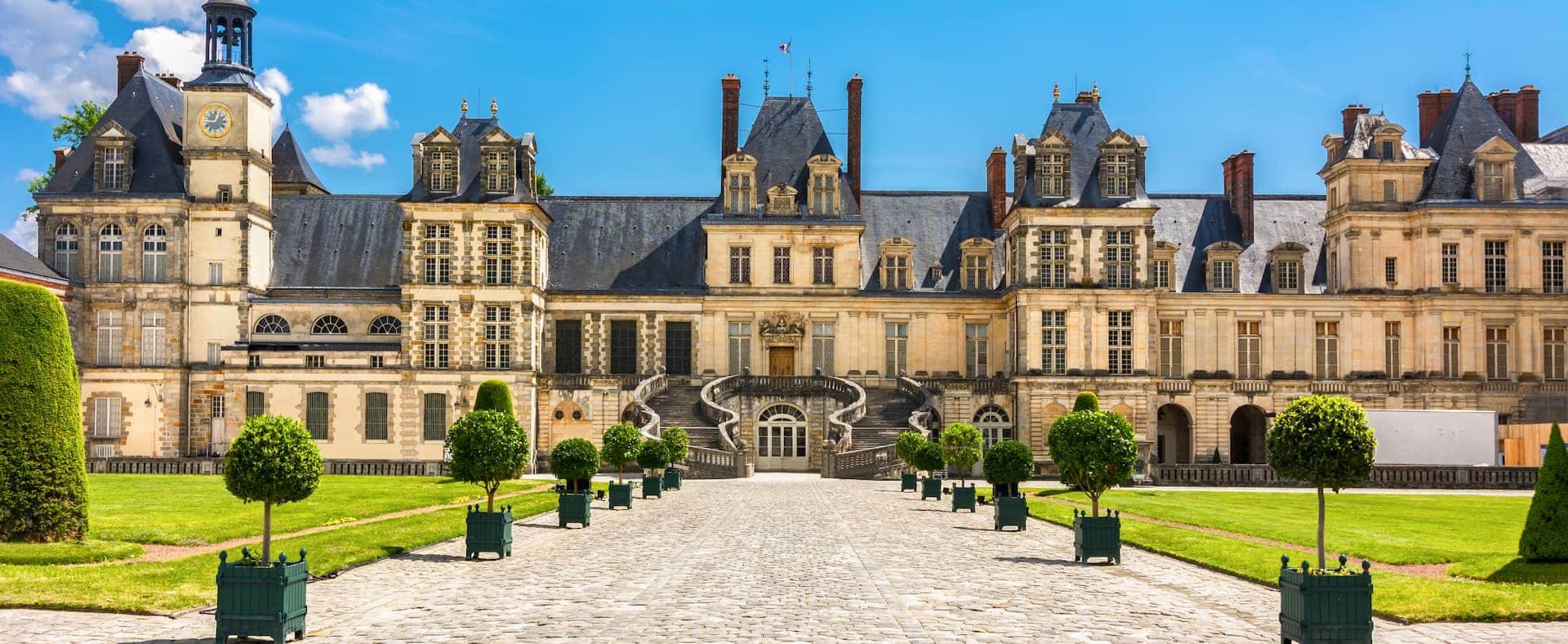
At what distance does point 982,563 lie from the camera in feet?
73.6

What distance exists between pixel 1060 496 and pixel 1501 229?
93.3 ft

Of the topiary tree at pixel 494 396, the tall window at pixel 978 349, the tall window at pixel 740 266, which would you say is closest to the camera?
the topiary tree at pixel 494 396

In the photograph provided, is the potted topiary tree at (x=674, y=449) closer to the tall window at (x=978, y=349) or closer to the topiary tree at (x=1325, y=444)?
the tall window at (x=978, y=349)

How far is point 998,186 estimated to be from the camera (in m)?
63.0

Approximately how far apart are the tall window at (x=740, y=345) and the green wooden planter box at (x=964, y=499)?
976 inches

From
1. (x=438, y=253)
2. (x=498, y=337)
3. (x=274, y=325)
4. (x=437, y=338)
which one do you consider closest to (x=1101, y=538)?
(x=498, y=337)

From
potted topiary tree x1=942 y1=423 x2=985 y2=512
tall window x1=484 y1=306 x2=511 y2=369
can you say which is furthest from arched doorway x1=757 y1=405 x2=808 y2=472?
potted topiary tree x1=942 y1=423 x2=985 y2=512

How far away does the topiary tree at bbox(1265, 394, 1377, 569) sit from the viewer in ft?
57.9

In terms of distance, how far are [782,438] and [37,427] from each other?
35.4 meters

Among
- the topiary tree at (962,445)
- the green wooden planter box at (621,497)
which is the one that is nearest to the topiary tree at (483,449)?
the green wooden planter box at (621,497)

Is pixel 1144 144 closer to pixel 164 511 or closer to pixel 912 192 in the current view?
pixel 912 192

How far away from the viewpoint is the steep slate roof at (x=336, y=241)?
2347 inches

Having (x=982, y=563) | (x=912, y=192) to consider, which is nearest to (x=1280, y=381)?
(x=912, y=192)

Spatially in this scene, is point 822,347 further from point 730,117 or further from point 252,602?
point 252,602
